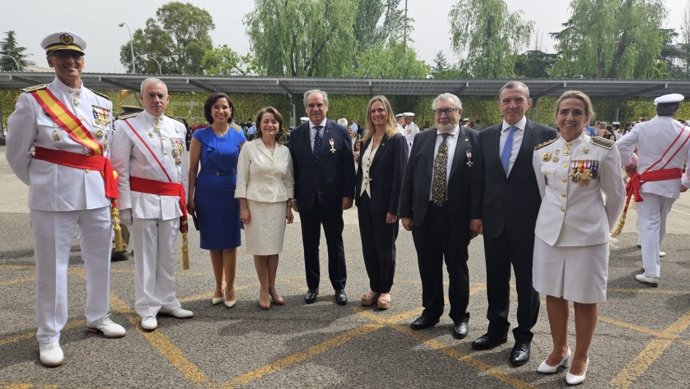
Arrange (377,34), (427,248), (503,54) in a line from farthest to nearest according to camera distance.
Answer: (377,34) < (503,54) < (427,248)

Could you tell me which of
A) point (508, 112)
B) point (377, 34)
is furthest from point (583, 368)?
point (377, 34)

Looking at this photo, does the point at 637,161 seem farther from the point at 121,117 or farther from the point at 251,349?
the point at 121,117

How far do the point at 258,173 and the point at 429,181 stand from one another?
1563 millimetres

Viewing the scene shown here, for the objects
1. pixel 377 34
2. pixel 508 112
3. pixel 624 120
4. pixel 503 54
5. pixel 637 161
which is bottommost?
pixel 637 161

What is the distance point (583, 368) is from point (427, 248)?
4.59 feet

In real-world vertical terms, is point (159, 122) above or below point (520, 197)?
above

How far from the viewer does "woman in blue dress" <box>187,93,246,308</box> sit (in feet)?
13.6

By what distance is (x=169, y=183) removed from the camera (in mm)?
3865

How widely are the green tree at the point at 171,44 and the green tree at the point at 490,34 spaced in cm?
3036

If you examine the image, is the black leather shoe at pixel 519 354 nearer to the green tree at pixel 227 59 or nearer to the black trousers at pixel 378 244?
the black trousers at pixel 378 244

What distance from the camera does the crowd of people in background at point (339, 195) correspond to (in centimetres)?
292

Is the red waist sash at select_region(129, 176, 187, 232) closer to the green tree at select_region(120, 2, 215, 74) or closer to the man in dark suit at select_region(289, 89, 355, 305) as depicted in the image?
the man in dark suit at select_region(289, 89, 355, 305)

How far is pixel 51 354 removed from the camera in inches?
125

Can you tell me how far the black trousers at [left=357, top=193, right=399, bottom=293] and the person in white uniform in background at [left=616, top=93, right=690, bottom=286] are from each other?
9.93ft
